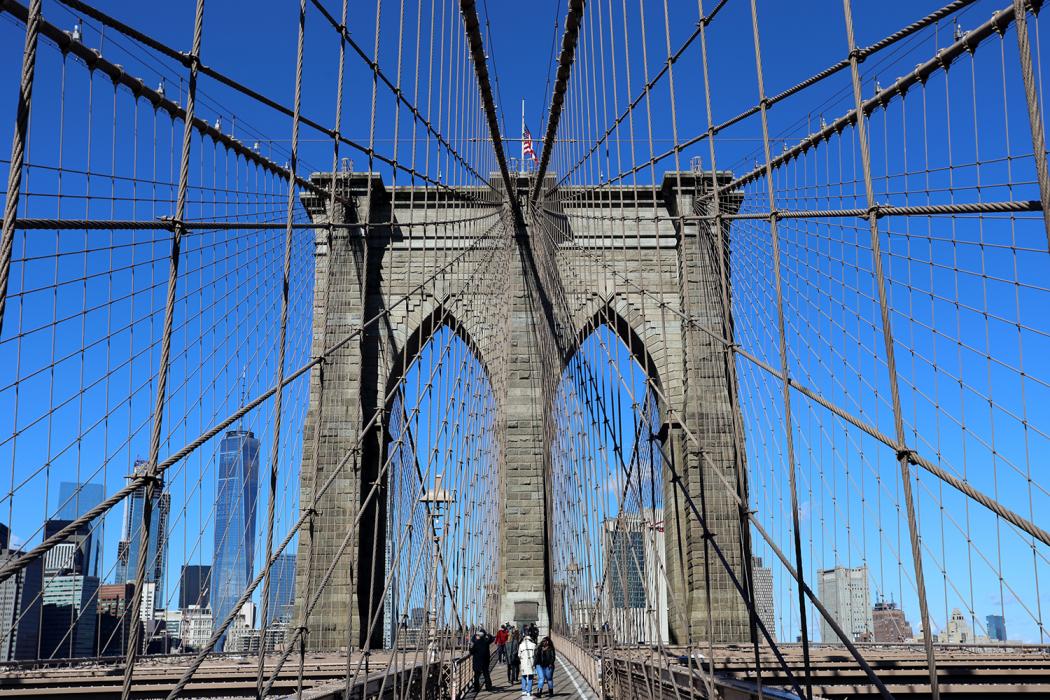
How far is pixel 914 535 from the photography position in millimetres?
3113

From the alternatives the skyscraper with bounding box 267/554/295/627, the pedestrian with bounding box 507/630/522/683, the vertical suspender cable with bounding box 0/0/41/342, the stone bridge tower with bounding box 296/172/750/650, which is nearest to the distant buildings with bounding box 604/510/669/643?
the pedestrian with bounding box 507/630/522/683

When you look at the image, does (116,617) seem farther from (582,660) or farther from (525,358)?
(525,358)

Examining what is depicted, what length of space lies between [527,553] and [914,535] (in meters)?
15.6

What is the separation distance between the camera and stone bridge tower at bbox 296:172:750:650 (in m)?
16.8

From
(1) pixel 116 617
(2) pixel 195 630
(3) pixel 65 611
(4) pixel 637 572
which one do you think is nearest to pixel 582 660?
(4) pixel 637 572

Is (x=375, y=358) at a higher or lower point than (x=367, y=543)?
higher

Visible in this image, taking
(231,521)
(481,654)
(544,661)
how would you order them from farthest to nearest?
(231,521) → (481,654) → (544,661)

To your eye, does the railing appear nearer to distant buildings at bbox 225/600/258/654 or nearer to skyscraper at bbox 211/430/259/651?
skyscraper at bbox 211/430/259/651

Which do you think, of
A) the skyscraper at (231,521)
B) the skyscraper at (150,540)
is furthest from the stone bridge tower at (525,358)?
the skyscraper at (150,540)

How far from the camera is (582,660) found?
44.7 feet

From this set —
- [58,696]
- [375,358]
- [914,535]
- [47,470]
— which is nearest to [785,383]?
[914,535]

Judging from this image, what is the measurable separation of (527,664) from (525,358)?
29.9 feet

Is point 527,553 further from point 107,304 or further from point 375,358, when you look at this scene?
point 107,304

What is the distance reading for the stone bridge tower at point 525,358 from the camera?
16.8 m
